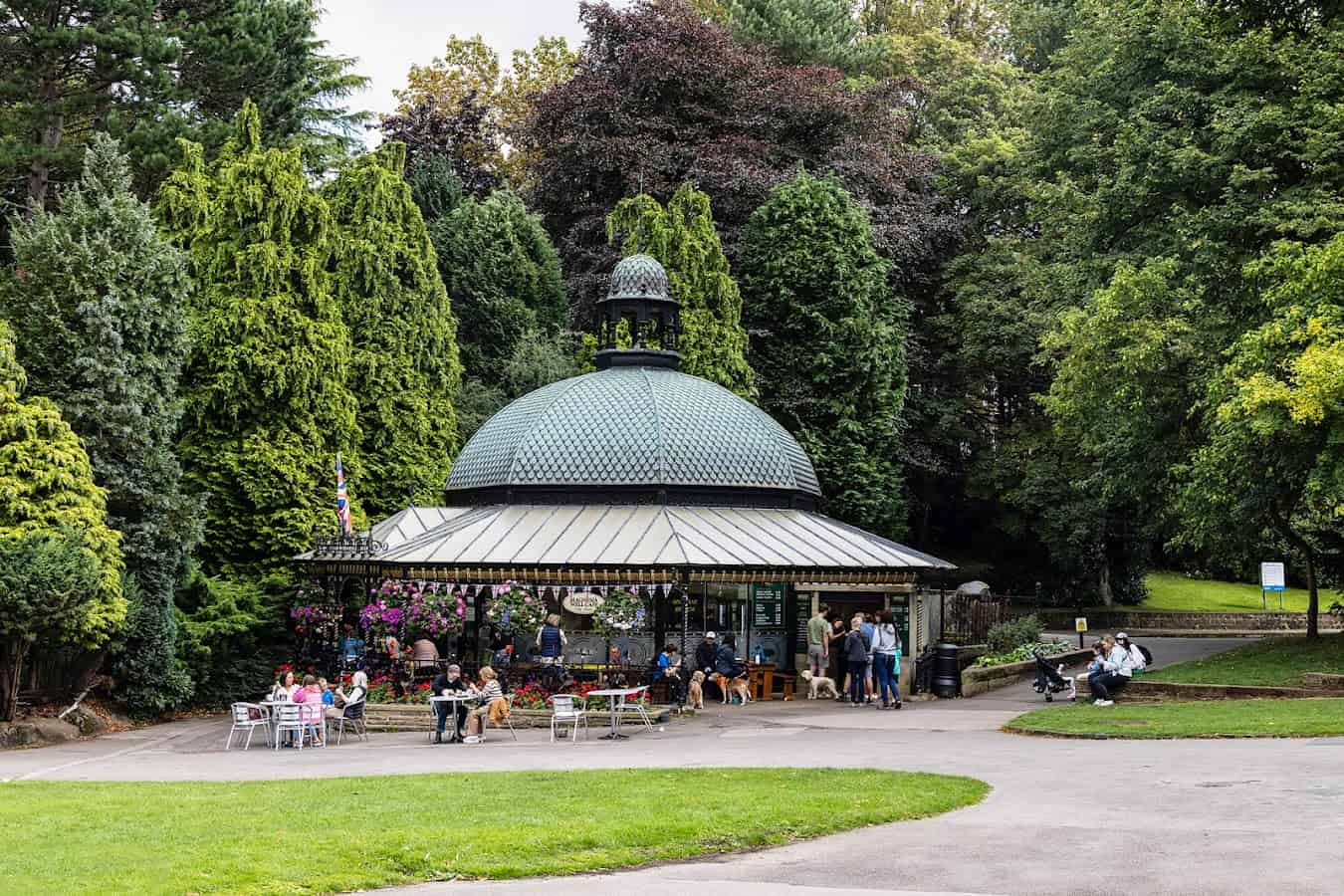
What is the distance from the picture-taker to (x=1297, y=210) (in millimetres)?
28344

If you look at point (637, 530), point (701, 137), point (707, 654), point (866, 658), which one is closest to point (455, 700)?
point (707, 654)

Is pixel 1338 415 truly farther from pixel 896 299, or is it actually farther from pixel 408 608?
pixel 896 299

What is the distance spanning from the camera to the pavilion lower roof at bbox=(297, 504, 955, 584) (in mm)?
27203

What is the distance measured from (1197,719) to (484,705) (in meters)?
11.0

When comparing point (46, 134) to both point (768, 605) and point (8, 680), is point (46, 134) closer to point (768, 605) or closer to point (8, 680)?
point (8, 680)

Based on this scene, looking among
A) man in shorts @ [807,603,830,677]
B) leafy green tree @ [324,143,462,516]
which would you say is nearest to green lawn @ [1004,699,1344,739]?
man in shorts @ [807,603,830,677]

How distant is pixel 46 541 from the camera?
2367 centimetres

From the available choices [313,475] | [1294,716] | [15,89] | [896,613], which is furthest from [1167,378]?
[15,89]

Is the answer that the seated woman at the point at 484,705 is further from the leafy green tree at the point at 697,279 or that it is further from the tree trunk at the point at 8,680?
the leafy green tree at the point at 697,279

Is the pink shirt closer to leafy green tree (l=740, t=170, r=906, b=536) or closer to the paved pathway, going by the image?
the paved pathway

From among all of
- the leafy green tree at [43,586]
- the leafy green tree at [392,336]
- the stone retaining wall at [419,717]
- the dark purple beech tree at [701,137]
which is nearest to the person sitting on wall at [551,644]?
the stone retaining wall at [419,717]

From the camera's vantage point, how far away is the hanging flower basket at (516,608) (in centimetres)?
2716

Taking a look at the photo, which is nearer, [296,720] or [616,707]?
[296,720]

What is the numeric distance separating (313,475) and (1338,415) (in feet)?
69.4
